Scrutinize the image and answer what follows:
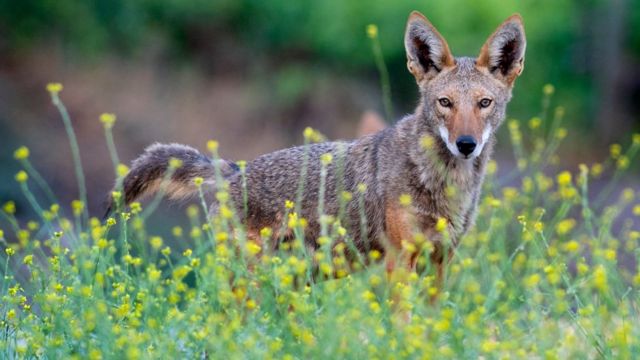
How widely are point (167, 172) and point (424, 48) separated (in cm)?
172

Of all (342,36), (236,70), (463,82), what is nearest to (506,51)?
(463,82)

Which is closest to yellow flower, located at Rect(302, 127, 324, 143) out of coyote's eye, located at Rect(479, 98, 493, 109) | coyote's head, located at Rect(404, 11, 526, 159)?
coyote's head, located at Rect(404, 11, 526, 159)

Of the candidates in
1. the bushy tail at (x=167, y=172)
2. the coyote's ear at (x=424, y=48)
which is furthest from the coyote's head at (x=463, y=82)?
the bushy tail at (x=167, y=172)

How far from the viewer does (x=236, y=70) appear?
14.8m

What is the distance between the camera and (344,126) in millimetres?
14047

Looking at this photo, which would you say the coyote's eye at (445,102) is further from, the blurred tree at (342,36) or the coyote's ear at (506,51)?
the blurred tree at (342,36)

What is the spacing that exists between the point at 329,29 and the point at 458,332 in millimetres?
9781

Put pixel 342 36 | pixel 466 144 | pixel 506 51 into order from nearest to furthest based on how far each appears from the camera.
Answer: pixel 466 144, pixel 506 51, pixel 342 36

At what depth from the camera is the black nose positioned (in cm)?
620

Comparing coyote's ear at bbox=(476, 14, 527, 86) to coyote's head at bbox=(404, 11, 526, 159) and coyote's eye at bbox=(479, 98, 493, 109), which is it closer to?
coyote's head at bbox=(404, 11, 526, 159)

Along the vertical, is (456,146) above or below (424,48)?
below

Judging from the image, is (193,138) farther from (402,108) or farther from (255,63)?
(402,108)

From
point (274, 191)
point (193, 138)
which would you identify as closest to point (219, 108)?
point (193, 138)

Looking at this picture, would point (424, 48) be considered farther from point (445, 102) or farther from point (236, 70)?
point (236, 70)
